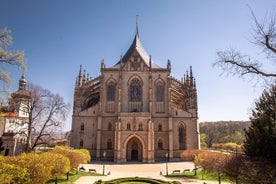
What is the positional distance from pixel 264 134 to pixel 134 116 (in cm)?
2495

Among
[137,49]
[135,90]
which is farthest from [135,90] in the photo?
[137,49]

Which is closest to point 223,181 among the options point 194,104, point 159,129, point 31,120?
point 159,129

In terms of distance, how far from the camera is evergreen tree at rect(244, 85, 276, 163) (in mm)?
15613

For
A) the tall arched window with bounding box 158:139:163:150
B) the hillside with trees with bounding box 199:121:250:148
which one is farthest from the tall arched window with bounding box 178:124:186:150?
the hillside with trees with bounding box 199:121:250:148

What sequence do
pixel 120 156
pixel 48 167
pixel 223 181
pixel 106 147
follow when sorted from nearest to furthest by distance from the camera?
1. pixel 48 167
2. pixel 223 181
3. pixel 120 156
4. pixel 106 147

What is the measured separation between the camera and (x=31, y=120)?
26797 mm

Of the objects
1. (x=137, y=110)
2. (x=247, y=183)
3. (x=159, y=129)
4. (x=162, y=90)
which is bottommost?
(x=247, y=183)

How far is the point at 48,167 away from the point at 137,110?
1094 inches

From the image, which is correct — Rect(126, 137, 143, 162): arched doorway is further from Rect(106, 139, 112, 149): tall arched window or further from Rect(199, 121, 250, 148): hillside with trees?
Rect(199, 121, 250, 148): hillside with trees

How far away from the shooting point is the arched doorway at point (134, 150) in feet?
128

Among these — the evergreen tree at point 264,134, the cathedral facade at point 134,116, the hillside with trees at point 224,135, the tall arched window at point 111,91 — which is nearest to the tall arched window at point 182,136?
the cathedral facade at point 134,116

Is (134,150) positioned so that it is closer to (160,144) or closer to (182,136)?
(160,144)

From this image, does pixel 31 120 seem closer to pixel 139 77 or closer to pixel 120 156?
pixel 120 156

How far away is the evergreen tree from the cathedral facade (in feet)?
69.6
